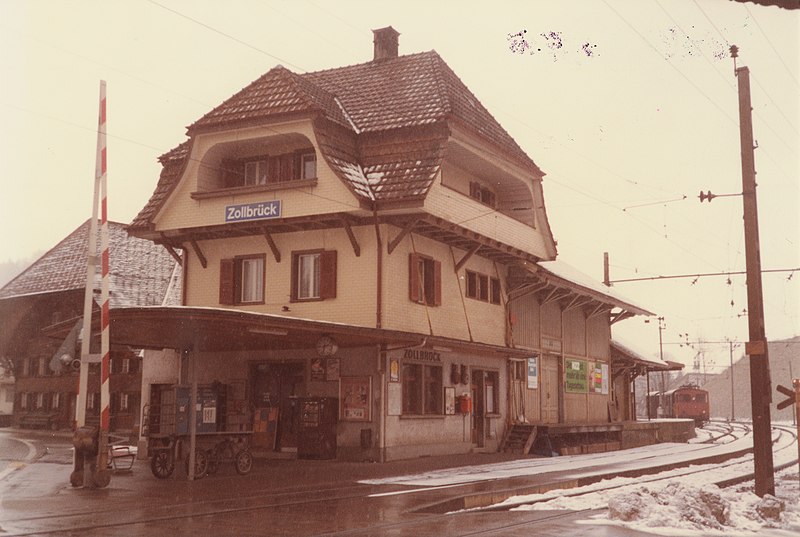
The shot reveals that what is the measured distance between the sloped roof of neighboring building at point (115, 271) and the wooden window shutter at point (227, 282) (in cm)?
1400

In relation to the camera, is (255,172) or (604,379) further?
(604,379)

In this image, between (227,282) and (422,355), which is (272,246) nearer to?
(227,282)

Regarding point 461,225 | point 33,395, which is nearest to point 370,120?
point 461,225

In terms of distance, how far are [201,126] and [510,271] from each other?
1179cm

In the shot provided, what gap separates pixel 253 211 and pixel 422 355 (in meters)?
6.29

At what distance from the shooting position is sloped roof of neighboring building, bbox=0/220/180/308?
42.2m

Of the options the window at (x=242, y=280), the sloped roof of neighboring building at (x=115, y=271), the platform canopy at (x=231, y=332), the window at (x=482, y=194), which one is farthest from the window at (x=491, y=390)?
the sloped roof of neighboring building at (x=115, y=271)

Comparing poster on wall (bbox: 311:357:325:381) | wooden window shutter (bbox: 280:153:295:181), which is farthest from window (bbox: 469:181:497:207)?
poster on wall (bbox: 311:357:325:381)

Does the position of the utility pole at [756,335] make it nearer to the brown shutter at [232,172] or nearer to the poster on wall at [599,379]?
the brown shutter at [232,172]

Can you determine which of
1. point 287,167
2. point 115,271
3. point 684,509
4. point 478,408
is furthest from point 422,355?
point 115,271

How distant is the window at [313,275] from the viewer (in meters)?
25.4

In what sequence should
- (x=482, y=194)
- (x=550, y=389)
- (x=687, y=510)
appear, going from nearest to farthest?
(x=687, y=510) < (x=482, y=194) < (x=550, y=389)

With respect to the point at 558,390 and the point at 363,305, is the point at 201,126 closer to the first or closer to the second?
the point at 363,305

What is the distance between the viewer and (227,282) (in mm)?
27109
